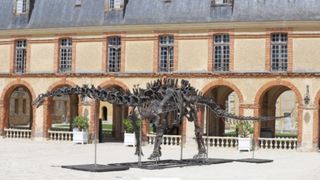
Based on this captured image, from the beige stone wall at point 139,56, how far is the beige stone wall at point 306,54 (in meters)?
7.63

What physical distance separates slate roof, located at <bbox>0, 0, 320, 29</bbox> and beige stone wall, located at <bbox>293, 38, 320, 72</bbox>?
1.14m

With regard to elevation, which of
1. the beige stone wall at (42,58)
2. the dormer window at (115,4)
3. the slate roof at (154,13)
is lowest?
the beige stone wall at (42,58)

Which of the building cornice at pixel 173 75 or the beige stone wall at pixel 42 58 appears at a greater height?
the beige stone wall at pixel 42 58

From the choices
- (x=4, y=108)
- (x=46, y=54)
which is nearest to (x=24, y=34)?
(x=46, y=54)

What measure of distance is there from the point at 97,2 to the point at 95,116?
6815mm

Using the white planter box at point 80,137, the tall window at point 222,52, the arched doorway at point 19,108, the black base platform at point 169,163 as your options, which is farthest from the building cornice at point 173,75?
the arched doorway at point 19,108

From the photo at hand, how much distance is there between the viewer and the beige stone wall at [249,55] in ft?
107

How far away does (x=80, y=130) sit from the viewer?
35281 mm

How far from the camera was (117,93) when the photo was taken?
70.6ft

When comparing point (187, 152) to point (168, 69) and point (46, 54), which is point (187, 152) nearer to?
point (168, 69)

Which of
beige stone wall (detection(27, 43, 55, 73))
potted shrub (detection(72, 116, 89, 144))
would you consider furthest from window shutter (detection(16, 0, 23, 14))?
potted shrub (detection(72, 116, 89, 144))

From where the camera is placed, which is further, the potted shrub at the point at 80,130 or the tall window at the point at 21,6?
the tall window at the point at 21,6

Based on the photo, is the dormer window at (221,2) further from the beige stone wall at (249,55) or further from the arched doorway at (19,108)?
the arched doorway at (19,108)

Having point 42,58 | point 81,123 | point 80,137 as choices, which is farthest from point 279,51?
point 42,58
